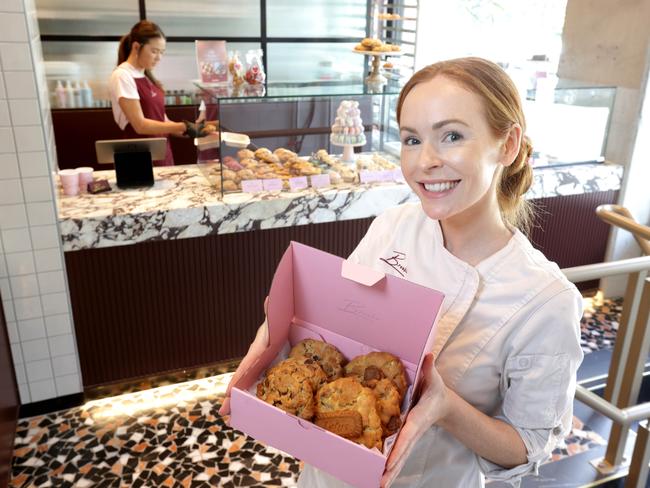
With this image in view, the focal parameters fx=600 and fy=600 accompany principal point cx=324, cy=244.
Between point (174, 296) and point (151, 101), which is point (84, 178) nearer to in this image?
point (174, 296)

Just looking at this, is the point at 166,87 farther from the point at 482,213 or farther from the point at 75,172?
the point at 482,213

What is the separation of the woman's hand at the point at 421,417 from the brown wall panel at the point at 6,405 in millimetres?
2003

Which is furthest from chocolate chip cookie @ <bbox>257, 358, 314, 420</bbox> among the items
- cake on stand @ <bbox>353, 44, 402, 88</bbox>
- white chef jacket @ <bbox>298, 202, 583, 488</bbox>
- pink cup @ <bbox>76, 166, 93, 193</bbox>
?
cake on stand @ <bbox>353, 44, 402, 88</bbox>

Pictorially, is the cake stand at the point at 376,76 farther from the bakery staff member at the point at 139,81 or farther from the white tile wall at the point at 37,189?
the white tile wall at the point at 37,189

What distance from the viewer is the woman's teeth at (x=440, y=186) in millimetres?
1055

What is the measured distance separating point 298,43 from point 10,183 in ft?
12.9

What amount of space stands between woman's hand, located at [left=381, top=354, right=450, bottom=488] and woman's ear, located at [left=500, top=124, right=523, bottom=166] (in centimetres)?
40

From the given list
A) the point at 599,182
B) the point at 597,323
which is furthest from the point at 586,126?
the point at 597,323

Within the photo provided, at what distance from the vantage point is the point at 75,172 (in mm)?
2844

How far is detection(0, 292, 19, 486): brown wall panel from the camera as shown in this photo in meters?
2.38

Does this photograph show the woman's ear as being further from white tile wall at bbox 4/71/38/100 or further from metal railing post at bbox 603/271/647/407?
white tile wall at bbox 4/71/38/100

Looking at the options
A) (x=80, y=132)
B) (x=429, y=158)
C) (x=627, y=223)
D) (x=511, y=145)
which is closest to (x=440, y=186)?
(x=429, y=158)

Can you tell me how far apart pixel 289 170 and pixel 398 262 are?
1.82 metres

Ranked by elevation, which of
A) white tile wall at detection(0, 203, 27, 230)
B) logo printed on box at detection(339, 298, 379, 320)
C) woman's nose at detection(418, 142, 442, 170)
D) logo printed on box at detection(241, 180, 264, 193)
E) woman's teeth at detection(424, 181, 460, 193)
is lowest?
white tile wall at detection(0, 203, 27, 230)
